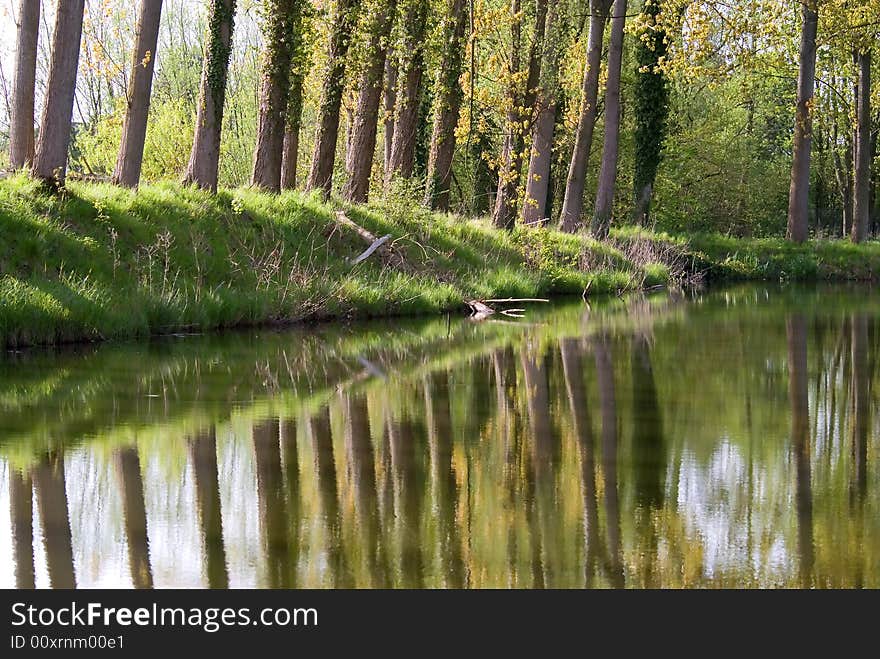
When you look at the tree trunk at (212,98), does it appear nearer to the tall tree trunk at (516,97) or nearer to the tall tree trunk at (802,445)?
the tall tree trunk at (516,97)

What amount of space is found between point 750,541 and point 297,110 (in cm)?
1979

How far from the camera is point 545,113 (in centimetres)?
3127

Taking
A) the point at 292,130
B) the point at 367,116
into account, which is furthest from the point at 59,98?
the point at 367,116

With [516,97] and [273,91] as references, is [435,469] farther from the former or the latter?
[516,97]

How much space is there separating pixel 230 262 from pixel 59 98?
339 cm

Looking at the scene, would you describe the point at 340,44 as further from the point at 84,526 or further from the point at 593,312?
the point at 84,526

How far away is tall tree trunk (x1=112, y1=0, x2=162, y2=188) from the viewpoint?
69.1ft

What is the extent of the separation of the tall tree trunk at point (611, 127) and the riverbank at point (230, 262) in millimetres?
5742

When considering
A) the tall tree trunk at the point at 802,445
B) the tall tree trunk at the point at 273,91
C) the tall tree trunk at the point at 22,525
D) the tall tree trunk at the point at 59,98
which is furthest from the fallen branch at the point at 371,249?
the tall tree trunk at the point at 22,525

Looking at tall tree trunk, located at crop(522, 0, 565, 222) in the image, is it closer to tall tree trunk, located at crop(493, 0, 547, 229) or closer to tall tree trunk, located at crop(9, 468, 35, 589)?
tall tree trunk, located at crop(493, 0, 547, 229)

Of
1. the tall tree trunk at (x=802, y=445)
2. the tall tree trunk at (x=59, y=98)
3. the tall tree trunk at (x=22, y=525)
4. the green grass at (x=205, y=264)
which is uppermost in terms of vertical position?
the tall tree trunk at (x=59, y=98)

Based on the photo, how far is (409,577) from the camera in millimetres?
5191

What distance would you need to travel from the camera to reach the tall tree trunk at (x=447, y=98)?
91.5 ft
